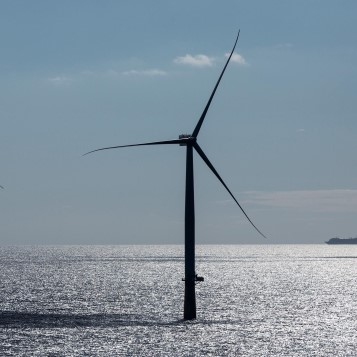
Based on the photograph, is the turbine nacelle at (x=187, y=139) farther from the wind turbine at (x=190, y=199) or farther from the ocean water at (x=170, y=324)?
the ocean water at (x=170, y=324)

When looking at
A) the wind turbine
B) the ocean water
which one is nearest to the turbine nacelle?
the wind turbine

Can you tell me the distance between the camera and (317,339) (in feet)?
289

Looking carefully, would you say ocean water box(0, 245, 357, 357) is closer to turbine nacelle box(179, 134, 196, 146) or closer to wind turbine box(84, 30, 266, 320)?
wind turbine box(84, 30, 266, 320)

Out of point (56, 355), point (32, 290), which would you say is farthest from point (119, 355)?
point (32, 290)

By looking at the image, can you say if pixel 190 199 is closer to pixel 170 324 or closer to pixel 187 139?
pixel 187 139

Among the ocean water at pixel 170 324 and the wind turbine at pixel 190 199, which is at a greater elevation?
the wind turbine at pixel 190 199

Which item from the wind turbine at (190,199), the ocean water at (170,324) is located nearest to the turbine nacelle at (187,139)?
the wind turbine at (190,199)

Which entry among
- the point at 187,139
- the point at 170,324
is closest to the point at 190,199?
the point at 187,139

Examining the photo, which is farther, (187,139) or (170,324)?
(170,324)

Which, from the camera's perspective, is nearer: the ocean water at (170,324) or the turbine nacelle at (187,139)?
the ocean water at (170,324)

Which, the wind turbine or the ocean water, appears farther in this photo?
the wind turbine

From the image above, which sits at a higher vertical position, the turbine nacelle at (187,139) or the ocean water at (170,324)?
the turbine nacelle at (187,139)

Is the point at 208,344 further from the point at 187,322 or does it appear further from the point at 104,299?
the point at 104,299

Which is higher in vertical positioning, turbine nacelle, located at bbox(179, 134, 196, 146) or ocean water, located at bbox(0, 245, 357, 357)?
turbine nacelle, located at bbox(179, 134, 196, 146)
